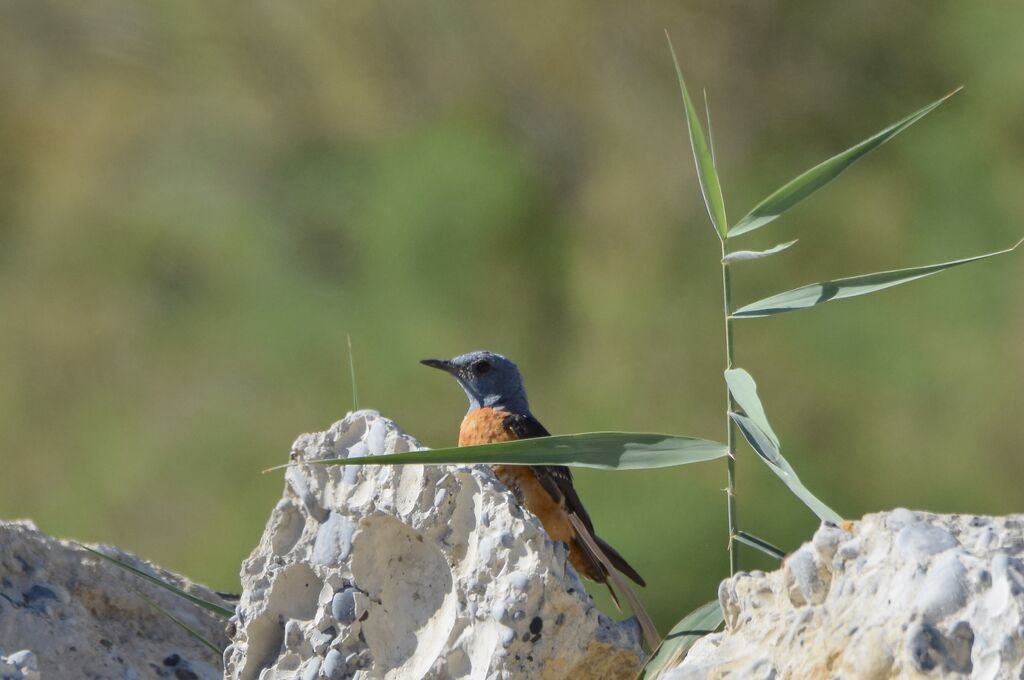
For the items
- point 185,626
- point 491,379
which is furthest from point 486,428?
point 185,626

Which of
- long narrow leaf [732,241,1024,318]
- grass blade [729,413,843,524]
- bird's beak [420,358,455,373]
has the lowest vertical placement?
grass blade [729,413,843,524]

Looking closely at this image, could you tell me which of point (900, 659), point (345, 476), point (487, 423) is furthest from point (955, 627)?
point (487, 423)

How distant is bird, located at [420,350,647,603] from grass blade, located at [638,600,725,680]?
488mm

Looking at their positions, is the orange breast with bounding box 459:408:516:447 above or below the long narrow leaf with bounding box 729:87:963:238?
below

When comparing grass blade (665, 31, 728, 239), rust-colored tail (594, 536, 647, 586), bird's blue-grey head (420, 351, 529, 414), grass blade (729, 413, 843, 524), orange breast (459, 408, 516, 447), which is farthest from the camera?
bird's blue-grey head (420, 351, 529, 414)

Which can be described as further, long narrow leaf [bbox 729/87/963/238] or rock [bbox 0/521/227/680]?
rock [bbox 0/521/227/680]

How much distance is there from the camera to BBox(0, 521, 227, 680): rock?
68.4 inches

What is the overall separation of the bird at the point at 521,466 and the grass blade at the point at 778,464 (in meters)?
0.55

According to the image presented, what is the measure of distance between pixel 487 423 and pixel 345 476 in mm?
877

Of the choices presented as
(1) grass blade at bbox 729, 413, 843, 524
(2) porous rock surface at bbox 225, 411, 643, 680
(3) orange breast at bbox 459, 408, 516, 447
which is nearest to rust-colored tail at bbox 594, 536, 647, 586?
(3) orange breast at bbox 459, 408, 516, 447

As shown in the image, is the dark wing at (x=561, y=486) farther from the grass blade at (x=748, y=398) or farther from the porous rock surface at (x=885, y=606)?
the porous rock surface at (x=885, y=606)

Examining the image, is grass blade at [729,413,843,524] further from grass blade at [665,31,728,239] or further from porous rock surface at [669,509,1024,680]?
grass blade at [665,31,728,239]

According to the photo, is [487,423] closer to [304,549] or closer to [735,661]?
[304,549]

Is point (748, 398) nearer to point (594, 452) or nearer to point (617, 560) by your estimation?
point (594, 452)
